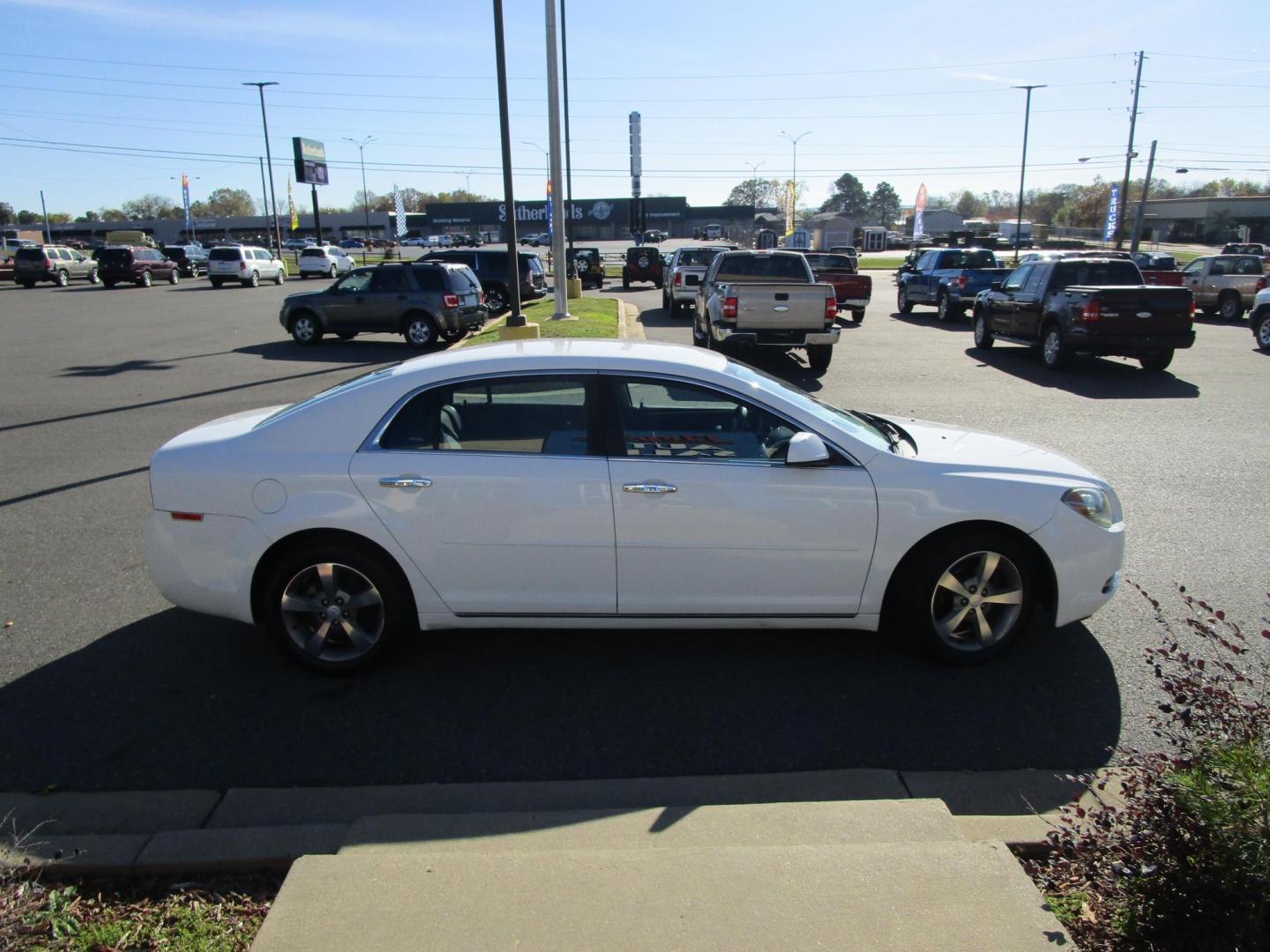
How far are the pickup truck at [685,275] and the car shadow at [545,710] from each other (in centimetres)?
2162

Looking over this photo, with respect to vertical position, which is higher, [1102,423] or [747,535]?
[747,535]

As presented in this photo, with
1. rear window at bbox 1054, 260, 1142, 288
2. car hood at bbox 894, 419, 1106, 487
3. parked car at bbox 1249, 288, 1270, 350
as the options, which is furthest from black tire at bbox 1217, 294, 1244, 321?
car hood at bbox 894, 419, 1106, 487

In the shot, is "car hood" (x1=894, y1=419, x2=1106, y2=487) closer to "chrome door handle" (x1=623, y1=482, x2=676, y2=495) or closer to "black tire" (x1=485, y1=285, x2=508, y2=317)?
"chrome door handle" (x1=623, y1=482, x2=676, y2=495)

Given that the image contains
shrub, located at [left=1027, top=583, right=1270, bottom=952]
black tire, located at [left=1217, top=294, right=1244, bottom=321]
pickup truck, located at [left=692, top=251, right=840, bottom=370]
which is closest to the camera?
shrub, located at [left=1027, top=583, right=1270, bottom=952]

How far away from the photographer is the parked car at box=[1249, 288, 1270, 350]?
59.8 ft

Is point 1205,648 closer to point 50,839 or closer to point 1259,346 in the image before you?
point 50,839

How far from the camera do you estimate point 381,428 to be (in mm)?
4402

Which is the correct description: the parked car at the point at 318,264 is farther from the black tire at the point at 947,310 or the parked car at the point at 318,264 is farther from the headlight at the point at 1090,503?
the headlight at the point at 1090,503

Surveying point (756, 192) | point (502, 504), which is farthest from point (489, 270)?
point (756, 192)

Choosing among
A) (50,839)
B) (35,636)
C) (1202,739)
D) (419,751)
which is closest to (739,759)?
(419,751)

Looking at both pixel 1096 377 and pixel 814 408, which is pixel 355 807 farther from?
pixel 1096 377

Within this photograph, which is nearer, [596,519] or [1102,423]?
[596,519]

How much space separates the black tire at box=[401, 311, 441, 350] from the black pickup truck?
11.5 m

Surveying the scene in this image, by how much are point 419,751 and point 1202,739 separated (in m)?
2.87
